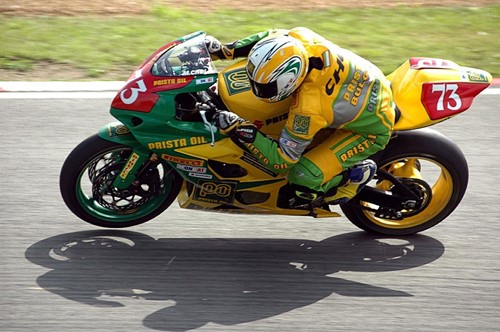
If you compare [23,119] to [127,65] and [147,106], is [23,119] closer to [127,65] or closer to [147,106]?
[127,65]

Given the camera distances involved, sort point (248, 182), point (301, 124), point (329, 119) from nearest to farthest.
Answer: point (301, 124)
point (329, 119)
point (248, 182)

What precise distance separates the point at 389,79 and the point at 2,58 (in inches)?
180

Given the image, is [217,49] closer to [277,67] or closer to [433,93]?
[277,67]

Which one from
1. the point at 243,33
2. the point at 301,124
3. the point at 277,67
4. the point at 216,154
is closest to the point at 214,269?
the point at 216,154

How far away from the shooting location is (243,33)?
32.3ft

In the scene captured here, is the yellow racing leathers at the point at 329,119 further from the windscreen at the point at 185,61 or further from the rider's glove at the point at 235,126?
the windscreen at the point at 185,61

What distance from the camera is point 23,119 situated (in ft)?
26.0

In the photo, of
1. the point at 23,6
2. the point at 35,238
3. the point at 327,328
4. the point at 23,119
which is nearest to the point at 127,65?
the point at 23,119

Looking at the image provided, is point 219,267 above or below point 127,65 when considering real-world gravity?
below

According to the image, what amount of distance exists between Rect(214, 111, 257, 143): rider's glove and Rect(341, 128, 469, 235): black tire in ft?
3.28

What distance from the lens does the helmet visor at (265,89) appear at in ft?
17.2

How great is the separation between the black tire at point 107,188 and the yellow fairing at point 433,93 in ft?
5.25

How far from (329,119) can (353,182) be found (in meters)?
0.56

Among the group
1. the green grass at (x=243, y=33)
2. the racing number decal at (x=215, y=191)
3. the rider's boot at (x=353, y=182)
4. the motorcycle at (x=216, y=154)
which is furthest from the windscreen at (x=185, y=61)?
the green grass at (x=243, y=33)
